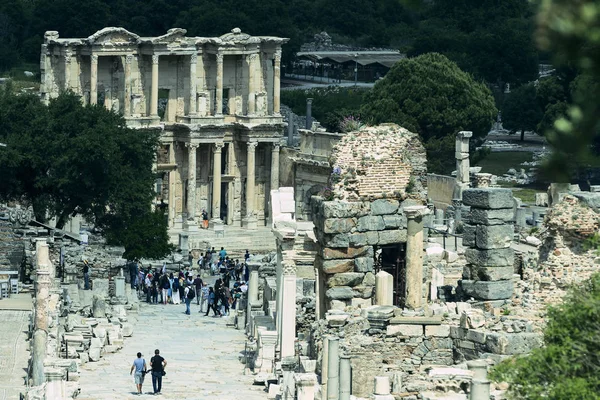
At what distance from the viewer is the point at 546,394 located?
1839 cm

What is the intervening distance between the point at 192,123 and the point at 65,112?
14806 millimetres

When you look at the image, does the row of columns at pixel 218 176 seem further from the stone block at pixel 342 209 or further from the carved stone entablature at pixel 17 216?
the stone block at pixel 342 209

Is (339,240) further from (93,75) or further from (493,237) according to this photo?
(93,75)

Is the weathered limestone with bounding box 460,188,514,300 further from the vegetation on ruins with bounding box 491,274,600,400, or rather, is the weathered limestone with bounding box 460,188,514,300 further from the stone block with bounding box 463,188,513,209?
the vegetation on ruins with bounding box 491,274,600,400

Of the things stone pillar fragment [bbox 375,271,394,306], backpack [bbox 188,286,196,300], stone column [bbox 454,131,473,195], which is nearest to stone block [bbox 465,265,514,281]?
stone pillar fragment [bbox 375,271,394,306]

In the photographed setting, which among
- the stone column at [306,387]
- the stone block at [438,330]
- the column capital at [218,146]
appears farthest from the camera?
the column capital at [218,146]

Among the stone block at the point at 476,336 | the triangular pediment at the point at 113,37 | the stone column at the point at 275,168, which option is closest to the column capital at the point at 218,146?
the stone column at the point at 275,168

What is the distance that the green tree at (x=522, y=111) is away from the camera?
3915 inches

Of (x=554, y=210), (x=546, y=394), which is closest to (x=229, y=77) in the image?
(x=554, y=210)

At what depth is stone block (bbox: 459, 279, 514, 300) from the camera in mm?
31234

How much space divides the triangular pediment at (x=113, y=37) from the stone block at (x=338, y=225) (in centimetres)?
4366

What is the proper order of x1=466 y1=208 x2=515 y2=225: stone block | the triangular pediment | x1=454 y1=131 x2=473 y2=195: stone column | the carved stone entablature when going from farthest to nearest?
the triangular pediment → x1=454 y1=131 x2=473 y2=195: stone column → the carved stone entablature → x1=466 y1=208 x2=515 y2=225: stone block

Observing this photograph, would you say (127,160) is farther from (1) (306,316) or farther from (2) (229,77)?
(1) (306,316)

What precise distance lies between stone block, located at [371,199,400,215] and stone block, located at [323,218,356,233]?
1.85 ft
